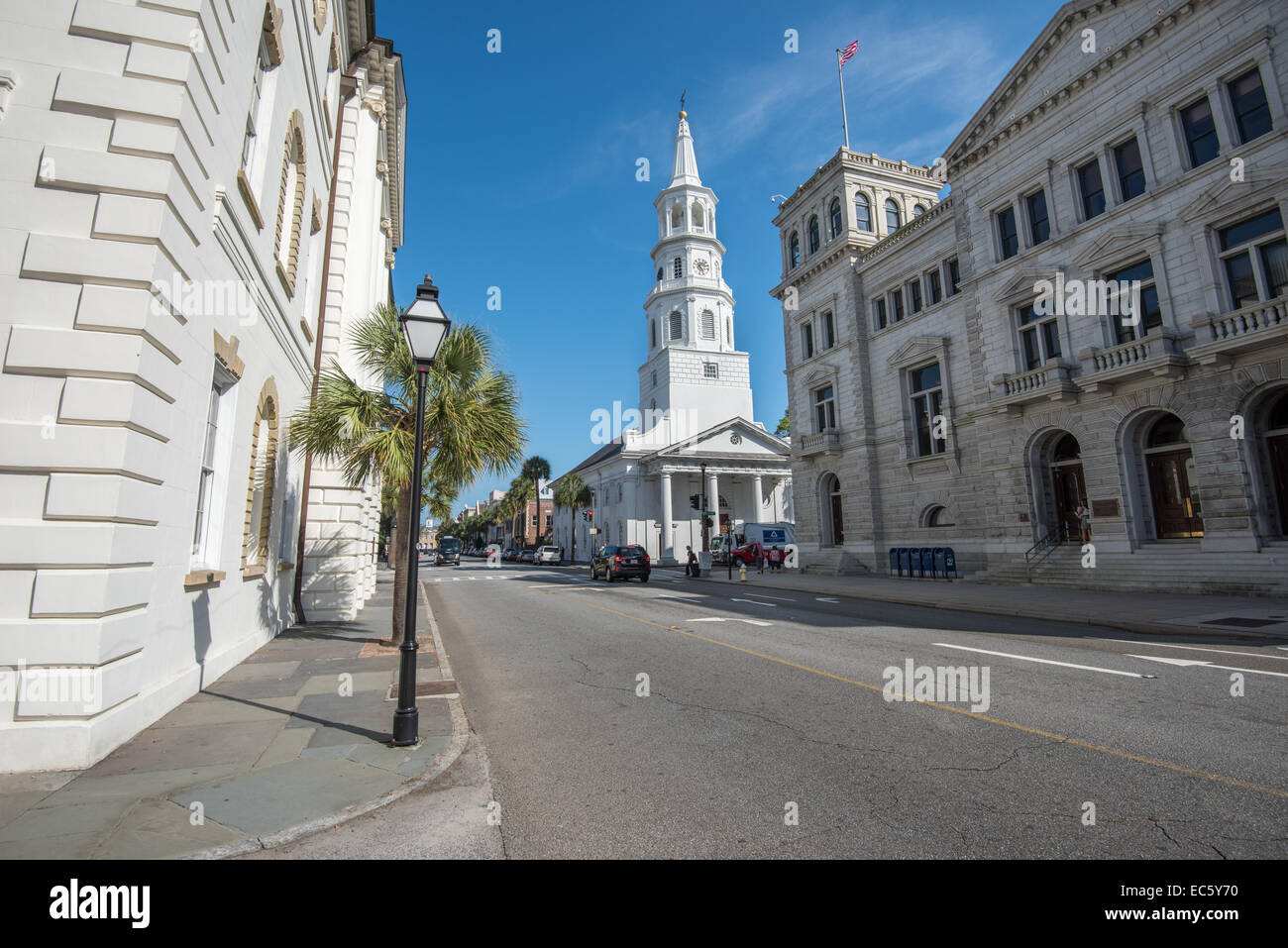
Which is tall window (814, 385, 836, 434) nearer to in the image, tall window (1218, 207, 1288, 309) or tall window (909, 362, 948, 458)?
tall window (909, 362, 948, 458)

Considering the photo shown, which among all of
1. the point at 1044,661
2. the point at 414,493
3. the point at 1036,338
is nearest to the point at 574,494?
the point at 1036,338

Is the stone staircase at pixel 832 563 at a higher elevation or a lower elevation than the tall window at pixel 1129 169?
lower

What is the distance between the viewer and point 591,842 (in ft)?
11.9

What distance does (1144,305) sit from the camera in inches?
744

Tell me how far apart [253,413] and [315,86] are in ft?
22.7

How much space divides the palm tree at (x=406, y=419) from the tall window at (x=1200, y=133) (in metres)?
20.0

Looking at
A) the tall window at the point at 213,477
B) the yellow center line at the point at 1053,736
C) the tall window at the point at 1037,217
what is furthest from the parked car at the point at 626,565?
the tall window at the point at 213,477

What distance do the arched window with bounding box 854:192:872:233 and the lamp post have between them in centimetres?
2945

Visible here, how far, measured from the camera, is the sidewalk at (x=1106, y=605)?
11.5 meters

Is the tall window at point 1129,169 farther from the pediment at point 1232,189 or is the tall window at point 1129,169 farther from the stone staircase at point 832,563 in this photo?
the stone staircase at point 832,563

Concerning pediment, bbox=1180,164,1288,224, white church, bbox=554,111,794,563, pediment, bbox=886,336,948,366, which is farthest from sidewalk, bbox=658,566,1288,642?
white church, bbox=554,111,794,563

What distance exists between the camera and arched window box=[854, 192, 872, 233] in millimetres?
31969
